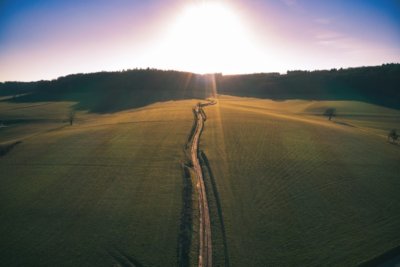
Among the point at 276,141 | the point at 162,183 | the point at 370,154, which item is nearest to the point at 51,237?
the point at 162,183

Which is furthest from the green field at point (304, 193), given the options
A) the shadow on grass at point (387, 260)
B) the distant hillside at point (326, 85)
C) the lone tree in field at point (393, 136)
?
the distant hillside at point (326, 85)

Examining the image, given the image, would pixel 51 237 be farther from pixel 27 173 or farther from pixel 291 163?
pixel 291 163

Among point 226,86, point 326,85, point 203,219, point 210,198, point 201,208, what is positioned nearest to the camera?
point 203,219

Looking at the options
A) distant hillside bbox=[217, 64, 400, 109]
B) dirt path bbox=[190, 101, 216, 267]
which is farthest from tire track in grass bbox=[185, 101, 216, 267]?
distant hillside bbox=[217, 64, 400, 109]

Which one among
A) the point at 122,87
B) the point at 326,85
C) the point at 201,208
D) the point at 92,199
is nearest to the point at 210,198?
the point at 201,208

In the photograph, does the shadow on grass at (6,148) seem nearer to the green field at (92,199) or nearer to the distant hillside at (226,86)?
the green field at (92,199)

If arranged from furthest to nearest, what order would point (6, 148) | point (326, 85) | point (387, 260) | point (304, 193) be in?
point (326, 85)
point (6, 148)
point (304, 193)
point (387, 260)

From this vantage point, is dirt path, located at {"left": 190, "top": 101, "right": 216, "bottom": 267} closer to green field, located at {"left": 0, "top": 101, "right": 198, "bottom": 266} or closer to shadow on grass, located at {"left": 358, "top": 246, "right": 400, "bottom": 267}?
green field, located at {"left": 0, "top": 101, "right": 198, "bottom": 266}

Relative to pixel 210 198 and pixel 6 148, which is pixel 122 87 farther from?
pixel 210 198
